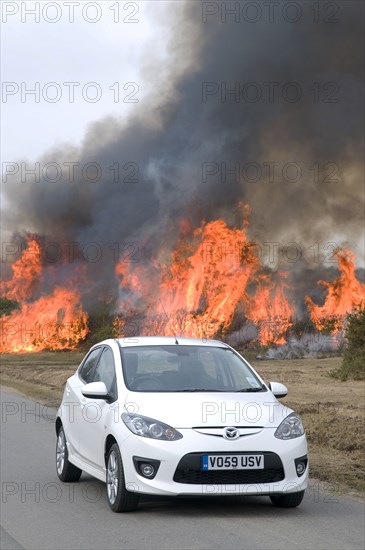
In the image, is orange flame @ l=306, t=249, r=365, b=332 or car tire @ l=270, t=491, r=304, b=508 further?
orange flame @ l=306, t=249, r=365, b=332

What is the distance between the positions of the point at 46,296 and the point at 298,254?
18.5 metres

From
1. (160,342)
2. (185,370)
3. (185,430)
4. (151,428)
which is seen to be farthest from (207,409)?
(160,342)

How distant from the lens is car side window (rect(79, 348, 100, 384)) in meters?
10.2

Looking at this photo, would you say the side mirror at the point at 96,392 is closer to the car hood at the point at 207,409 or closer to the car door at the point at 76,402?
the car hood at the point at 207,409

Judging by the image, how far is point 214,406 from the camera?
8.44 m

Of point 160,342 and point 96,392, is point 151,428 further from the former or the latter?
point 160,342

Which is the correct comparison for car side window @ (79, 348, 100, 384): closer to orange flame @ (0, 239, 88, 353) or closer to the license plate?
the license plate

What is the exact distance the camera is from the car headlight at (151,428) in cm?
813

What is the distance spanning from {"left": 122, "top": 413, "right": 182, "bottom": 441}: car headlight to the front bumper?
0.05 meters

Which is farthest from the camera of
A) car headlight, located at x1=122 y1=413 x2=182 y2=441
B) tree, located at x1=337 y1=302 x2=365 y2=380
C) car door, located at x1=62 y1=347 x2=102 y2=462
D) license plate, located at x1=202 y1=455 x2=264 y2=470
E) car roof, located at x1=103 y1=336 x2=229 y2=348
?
tree, located at x1=337 y1=302 x2=365 y2=380

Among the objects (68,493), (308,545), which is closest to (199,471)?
(308,545)

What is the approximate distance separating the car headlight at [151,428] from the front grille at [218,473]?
0.24 meters

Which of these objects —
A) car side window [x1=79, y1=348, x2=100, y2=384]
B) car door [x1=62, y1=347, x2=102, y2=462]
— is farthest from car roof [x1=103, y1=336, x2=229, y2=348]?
car door [x1=62, y1=347, x2=102, y2=462]

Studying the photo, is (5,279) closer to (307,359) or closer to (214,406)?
(307,359)
